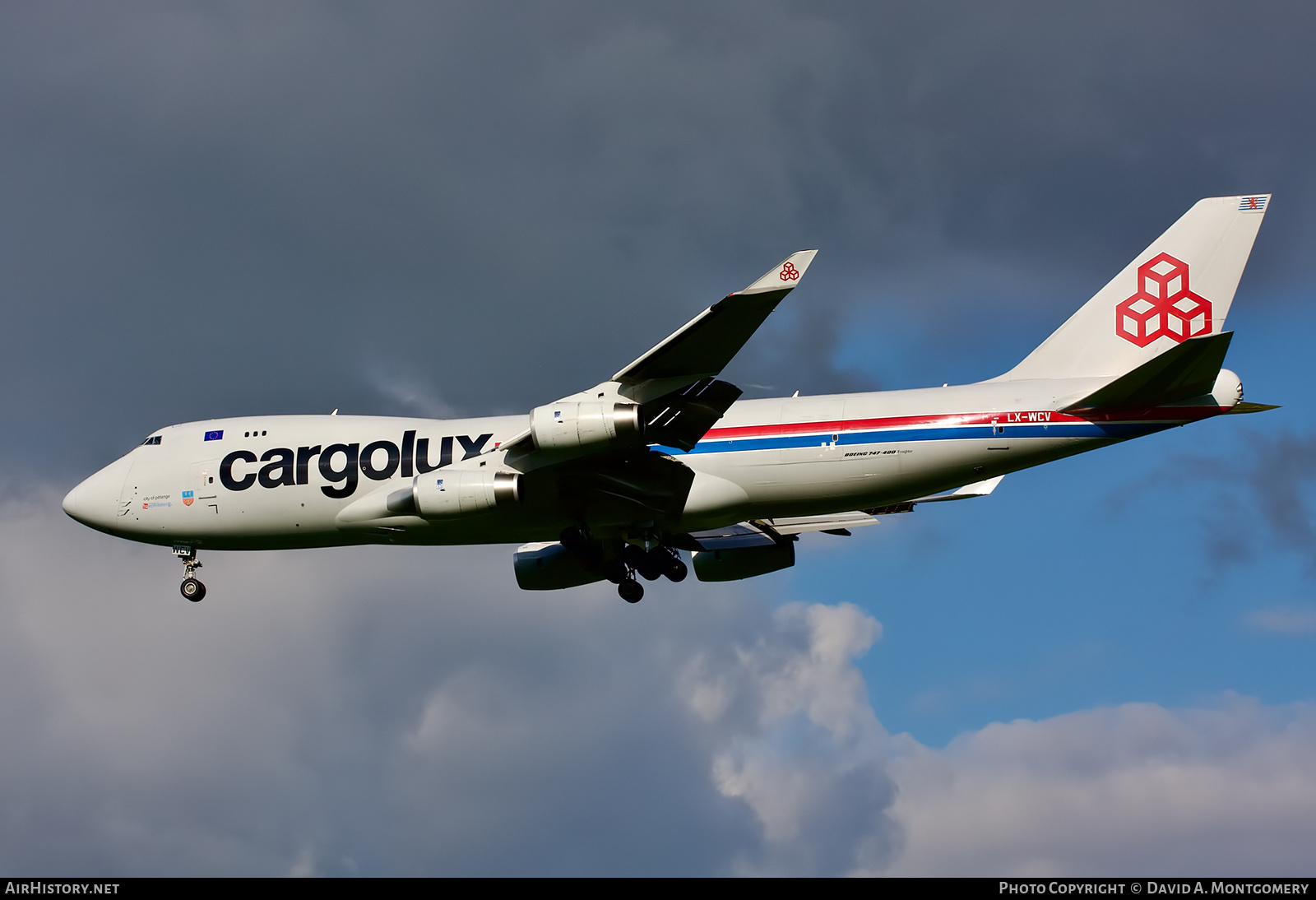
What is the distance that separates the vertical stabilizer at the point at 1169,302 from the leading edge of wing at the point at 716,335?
8.74 m

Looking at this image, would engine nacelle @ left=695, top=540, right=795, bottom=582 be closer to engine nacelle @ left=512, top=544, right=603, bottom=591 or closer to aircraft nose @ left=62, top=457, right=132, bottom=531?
engine nacelle @ left=512, top=544, right=603, bottom=591

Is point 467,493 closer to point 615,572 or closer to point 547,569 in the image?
point 615,572

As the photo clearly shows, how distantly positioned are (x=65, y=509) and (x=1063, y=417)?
23367 millimetres

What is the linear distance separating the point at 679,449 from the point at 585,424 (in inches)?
116

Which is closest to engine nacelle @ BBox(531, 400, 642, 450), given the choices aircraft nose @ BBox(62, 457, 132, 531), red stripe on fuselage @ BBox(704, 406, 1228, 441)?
red stripe on fuselage @ BBox(704, 406, 1228, 441)

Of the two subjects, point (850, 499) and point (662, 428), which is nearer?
point (662, 428)

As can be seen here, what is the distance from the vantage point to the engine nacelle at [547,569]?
3441 cm

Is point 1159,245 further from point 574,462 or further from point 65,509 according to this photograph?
point 65,509

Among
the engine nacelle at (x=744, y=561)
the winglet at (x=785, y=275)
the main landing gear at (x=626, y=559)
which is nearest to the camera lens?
the winglet at (x=785, y=275)

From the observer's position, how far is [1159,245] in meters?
31.6

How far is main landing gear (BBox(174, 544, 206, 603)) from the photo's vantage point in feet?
108

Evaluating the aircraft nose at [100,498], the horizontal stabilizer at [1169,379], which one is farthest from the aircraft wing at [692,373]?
the aircraft nose at [100,498]

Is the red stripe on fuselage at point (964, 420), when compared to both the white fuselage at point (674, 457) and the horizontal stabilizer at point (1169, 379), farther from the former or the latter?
the horizontal stabilizer at point (1169, 379)
